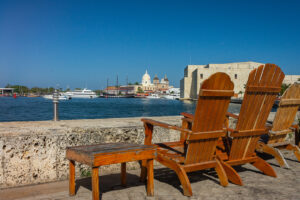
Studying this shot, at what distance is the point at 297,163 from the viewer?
3150 mm

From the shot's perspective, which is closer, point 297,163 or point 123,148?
point 123,148

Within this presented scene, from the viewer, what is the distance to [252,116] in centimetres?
239

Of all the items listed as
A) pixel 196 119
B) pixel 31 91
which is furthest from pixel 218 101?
pixel 31 91

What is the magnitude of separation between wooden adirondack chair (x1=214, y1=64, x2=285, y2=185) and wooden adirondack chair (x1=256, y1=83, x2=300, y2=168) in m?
0.36

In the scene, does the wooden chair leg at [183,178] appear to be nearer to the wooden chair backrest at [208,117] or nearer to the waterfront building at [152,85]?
the wooden chair backrest at [208,117]

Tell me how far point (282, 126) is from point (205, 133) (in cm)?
136

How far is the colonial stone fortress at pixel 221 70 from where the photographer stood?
59312mm

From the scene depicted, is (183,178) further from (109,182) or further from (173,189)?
(109,182)

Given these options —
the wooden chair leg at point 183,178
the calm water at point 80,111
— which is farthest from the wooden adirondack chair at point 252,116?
the calm water at point 80,111

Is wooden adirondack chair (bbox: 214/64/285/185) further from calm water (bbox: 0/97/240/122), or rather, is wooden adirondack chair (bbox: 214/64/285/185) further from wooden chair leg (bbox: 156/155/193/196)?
calm water (bbox: 0/97/240/122)

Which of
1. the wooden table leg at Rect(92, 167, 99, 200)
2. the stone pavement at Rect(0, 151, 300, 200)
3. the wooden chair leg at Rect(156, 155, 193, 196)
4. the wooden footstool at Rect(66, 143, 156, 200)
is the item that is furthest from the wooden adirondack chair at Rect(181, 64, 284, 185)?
the wooden table leg at Rect(92, 167, 99, 200)

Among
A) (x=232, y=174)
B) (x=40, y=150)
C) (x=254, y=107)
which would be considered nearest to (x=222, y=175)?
(x=232, y=174)

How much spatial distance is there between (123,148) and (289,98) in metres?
1.99

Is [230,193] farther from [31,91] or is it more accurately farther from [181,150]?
[31,91]
